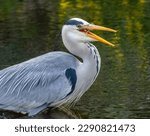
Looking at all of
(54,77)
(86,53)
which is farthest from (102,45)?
(54,77)

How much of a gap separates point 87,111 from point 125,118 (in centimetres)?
64

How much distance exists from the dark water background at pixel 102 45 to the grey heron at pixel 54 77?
36cm

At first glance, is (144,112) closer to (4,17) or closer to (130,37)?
(130,37)

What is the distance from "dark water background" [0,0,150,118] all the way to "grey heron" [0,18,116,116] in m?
0.36

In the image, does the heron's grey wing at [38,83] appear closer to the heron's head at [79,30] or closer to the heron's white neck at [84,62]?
the heron's white neck at [84,62]

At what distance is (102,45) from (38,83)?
141 inches

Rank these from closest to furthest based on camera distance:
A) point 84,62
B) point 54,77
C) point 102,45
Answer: point 54,77 < point 84,62 < point 102,45

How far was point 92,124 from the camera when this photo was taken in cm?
764

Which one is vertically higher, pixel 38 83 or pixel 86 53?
pixel 86 53

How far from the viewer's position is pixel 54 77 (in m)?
8.53

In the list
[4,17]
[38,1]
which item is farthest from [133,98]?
[38,1]

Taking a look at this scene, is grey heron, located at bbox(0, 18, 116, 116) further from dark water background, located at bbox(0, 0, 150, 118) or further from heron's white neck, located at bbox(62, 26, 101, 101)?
dark water background, located at bbox(0, 0, 150, 118)

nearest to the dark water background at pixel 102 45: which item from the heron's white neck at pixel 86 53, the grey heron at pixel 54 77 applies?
the grey heron at pixel 54 77

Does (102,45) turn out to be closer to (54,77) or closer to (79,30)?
(79,30)
